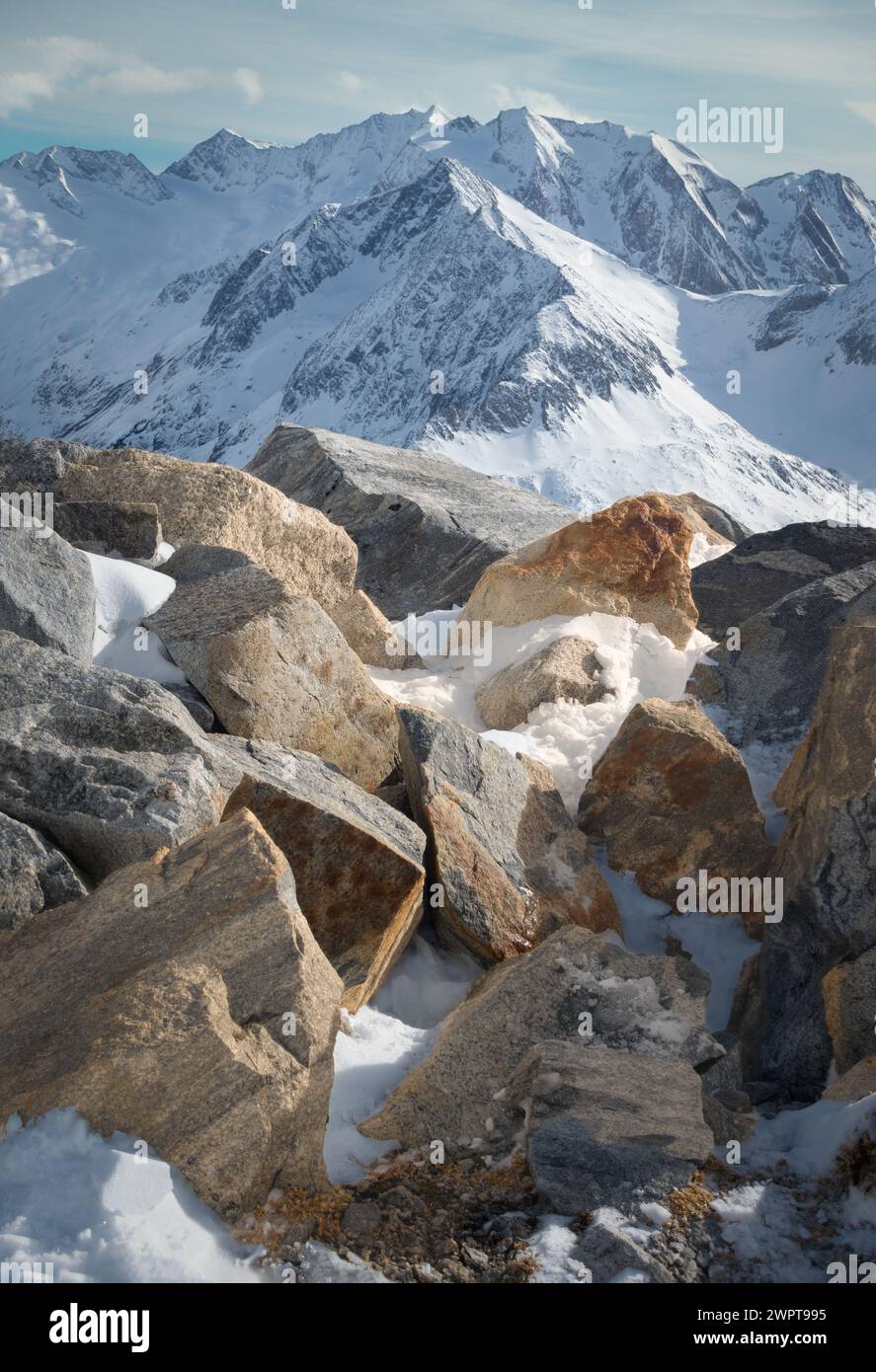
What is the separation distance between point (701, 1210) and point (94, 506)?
9465 mm

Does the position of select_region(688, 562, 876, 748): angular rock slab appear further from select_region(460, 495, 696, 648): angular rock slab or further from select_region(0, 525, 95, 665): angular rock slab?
select_region(0, 525, 95, 665): angular rock slab

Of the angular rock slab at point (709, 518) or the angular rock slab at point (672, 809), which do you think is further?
the angular rock slab at point (709, 518)

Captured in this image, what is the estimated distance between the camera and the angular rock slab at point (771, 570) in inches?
672

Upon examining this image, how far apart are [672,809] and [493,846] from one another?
2.38m

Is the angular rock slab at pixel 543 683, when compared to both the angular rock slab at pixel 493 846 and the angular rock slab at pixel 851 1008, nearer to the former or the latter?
the angular rock slab at pixel 493 846

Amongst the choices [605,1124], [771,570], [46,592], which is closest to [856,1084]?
[605,1124]

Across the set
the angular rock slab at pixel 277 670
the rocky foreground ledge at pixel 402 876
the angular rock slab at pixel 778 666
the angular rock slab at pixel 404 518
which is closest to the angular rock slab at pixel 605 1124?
the rocky foreground ledge at pixel 402 876

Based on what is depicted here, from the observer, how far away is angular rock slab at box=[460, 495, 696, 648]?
49.8ft

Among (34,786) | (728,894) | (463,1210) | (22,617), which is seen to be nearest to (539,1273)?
(463,1210)

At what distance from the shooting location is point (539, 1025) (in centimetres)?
840

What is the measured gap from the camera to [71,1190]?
596 cm

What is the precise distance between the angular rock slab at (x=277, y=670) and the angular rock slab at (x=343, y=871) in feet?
4.09

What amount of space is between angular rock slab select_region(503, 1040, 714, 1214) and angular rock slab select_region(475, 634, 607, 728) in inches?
241

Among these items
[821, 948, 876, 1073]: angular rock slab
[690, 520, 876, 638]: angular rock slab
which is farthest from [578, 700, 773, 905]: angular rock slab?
[690, 520, 876, 638]: angular rock slab
